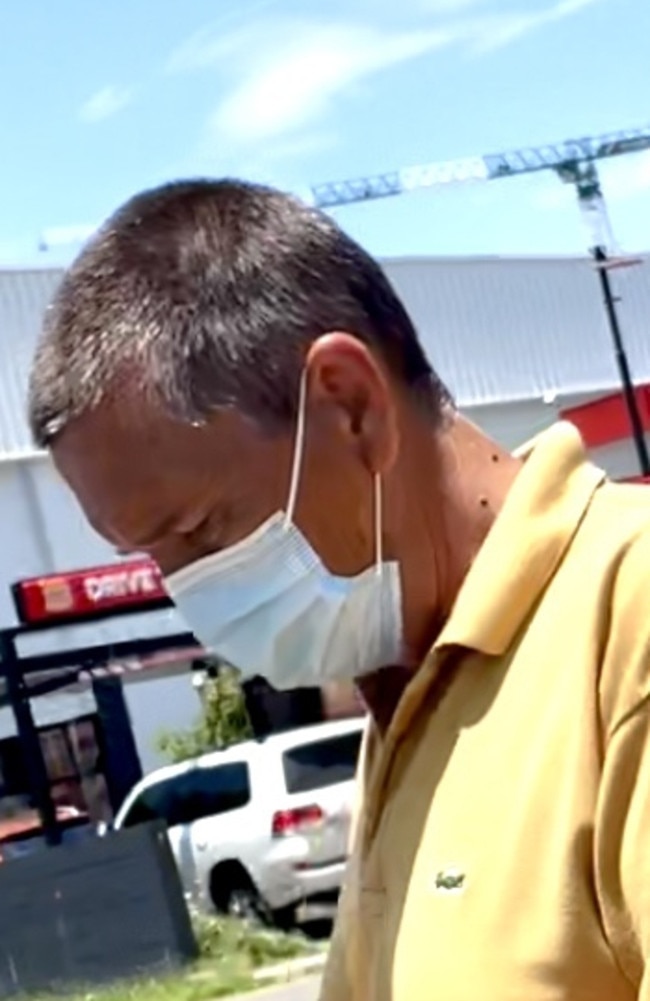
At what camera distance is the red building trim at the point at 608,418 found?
41875 mm

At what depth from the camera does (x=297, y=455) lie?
2387mm

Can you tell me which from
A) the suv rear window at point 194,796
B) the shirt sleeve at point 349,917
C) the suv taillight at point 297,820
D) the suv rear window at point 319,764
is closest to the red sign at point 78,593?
the suv rear window at point 194,796

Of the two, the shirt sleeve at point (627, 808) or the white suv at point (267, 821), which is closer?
the shirt sleeve at point (627, 808)

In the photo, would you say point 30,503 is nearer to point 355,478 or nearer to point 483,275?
point 483,275

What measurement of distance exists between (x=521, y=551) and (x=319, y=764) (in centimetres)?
1674

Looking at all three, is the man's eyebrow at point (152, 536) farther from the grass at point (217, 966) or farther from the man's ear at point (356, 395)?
the grass at point (217, 966)

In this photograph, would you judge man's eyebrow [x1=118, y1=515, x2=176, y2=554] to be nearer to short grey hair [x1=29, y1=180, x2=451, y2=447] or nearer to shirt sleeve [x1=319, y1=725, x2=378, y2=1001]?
short grey hair [x1=29, y1=180, x2=451, y2=447]

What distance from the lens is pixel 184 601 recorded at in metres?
2.58

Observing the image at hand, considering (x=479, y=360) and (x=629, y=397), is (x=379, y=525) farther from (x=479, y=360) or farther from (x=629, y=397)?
(x=479, y=360)

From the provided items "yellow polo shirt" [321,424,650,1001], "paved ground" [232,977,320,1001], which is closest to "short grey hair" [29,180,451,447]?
"yellow polo shirt" [321,424,650,1001]

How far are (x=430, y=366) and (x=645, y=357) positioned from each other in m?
47.6

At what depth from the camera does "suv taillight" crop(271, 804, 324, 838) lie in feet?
60.6

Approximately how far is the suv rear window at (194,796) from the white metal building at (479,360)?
528 inches

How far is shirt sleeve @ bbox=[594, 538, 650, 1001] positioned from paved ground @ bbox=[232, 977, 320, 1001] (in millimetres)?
10955
